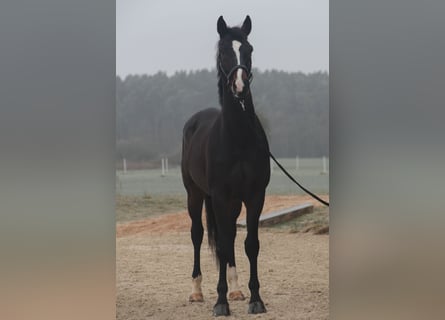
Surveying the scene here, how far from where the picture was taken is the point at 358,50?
114 inches

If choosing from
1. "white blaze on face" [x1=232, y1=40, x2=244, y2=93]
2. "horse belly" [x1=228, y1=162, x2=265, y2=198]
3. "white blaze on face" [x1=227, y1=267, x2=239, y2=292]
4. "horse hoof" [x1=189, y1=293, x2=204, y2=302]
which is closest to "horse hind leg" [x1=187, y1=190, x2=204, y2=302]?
"horse hoof" [x1=189, y1=293, x2=204, y2=302]

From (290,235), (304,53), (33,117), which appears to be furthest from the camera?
(290,235)

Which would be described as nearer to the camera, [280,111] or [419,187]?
[419,187]

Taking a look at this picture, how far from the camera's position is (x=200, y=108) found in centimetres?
421

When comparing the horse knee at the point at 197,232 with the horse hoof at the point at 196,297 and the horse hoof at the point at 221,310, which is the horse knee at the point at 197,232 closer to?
the horse hoof at the point at 196,297

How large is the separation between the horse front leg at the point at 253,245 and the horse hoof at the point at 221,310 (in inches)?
5.5

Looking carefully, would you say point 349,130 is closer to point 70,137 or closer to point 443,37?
point 443,37

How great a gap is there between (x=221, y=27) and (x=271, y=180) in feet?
3.88

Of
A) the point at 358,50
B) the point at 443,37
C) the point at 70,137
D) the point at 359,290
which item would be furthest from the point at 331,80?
the point at 70,137

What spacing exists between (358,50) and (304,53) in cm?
132

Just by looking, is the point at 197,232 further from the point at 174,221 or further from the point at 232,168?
the point at 232,168

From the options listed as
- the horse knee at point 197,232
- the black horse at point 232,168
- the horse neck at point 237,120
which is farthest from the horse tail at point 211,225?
the horse neck at point 237,120

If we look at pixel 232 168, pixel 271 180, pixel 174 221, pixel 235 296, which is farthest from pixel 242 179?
pixel 174 221

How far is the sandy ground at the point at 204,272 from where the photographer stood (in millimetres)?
3676
